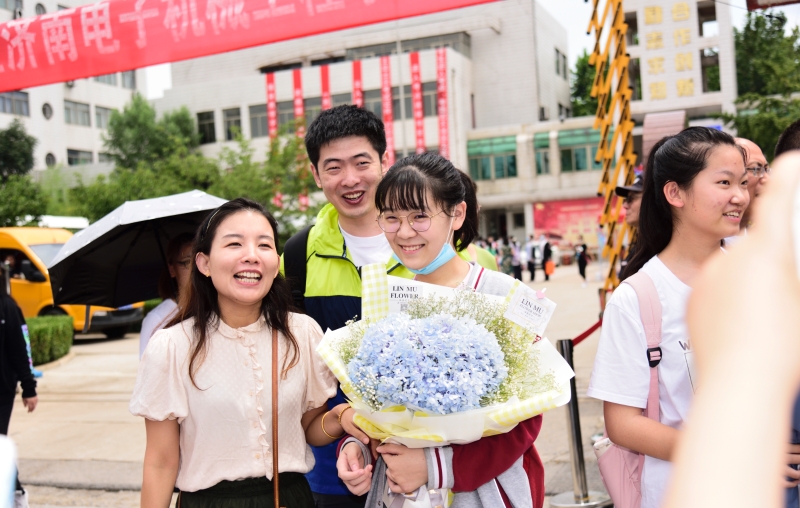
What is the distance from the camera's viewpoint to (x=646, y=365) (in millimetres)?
2164

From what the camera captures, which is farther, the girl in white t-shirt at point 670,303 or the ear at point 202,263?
the ear at point 202,263

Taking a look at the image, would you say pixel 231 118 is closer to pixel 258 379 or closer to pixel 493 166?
pixel 493 166

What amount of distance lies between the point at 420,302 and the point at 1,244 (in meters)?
14.2

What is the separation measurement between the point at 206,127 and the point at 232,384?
40.3m

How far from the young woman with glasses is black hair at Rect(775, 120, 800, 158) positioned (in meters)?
1.36

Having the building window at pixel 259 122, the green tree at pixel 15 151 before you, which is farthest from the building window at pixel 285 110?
the green tree at pixel 15 151

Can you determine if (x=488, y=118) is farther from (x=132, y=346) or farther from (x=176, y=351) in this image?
(x=176, y=351)

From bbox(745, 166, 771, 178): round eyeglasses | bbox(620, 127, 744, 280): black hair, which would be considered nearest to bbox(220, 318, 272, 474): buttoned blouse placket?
bbox(620, 127, 744, 280): black hair

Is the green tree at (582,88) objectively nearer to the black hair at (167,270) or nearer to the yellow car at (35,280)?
the yellow car at (35,280)

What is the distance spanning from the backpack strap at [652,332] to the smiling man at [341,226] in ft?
3.33

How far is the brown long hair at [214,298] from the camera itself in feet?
7.93

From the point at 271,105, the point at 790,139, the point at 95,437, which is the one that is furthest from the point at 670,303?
the point at 271,105

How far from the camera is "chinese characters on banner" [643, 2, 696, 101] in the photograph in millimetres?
32500

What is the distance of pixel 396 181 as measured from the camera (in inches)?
94.0
